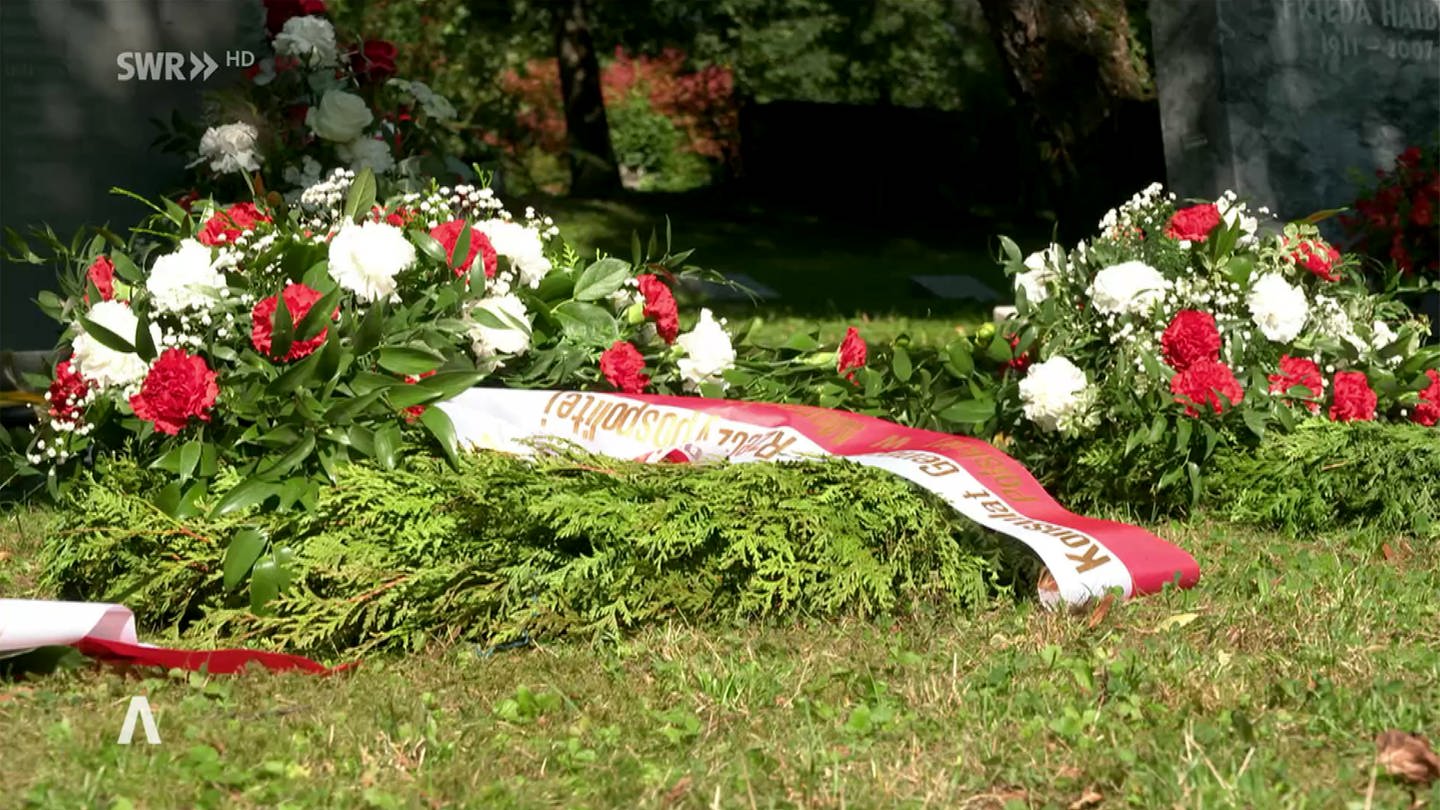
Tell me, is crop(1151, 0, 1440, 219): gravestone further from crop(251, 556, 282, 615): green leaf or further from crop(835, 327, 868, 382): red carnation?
crop(251, 556, 282, 615): green leaf

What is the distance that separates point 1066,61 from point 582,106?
838 cm

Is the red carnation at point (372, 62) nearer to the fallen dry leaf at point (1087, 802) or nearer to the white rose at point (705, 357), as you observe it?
the white rose at point (705, 357)

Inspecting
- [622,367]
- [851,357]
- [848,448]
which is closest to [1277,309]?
[851,357]

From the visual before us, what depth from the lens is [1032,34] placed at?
1105cm

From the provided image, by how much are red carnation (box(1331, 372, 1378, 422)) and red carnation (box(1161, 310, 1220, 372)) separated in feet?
1.69

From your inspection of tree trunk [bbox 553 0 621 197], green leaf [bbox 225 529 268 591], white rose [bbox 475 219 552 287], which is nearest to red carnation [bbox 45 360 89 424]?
green leaf [bbox 225 529 268 591]

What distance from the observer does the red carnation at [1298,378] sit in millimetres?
5203

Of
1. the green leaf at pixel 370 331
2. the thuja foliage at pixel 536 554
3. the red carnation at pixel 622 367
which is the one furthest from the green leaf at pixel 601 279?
the thuja foliage at pixel 536 554

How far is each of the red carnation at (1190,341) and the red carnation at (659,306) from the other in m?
1.40

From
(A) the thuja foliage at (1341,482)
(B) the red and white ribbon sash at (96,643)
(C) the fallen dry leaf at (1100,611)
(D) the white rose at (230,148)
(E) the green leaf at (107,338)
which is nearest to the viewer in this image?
(B) the red and white ribbon sash at (96,643)

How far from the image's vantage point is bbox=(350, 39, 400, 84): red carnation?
659cm

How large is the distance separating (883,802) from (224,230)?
2.70 meters

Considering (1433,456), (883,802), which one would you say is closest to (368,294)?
(883,802)

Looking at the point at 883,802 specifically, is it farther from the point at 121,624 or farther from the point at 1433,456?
the point at 1433,456
